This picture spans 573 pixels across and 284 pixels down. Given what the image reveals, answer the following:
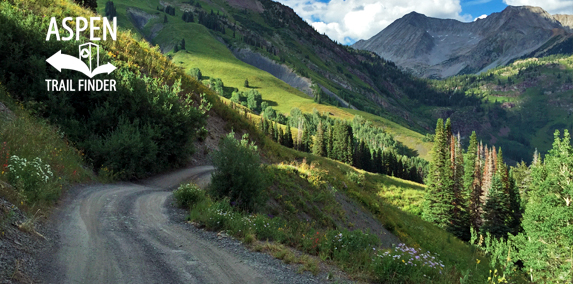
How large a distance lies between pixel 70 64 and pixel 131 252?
16.4 meters

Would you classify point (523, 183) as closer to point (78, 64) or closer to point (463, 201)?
point (463, 201)

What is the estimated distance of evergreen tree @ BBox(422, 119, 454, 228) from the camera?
185ft

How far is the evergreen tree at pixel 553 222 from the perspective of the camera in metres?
30.9

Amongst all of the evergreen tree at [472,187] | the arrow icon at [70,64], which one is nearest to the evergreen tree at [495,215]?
the evergreen tree at [472,187]

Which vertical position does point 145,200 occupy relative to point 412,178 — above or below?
above

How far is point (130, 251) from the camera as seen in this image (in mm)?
7266

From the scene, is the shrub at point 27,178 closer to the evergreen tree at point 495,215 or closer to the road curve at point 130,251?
the road curve at point 130,251

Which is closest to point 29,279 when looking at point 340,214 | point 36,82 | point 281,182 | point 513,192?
point 281,182

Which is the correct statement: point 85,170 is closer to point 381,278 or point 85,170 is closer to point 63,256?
point 63,256

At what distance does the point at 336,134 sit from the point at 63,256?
400ft

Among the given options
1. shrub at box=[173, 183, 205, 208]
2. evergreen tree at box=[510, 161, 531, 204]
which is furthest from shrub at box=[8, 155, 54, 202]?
evergreen tree at box=[510, 161, 531, 204]

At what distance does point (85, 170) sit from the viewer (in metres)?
15.0

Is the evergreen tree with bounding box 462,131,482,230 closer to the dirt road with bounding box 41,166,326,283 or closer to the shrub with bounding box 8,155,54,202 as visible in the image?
the dirt road with bounding box 41,166,326,283

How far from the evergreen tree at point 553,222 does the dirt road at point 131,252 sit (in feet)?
110
